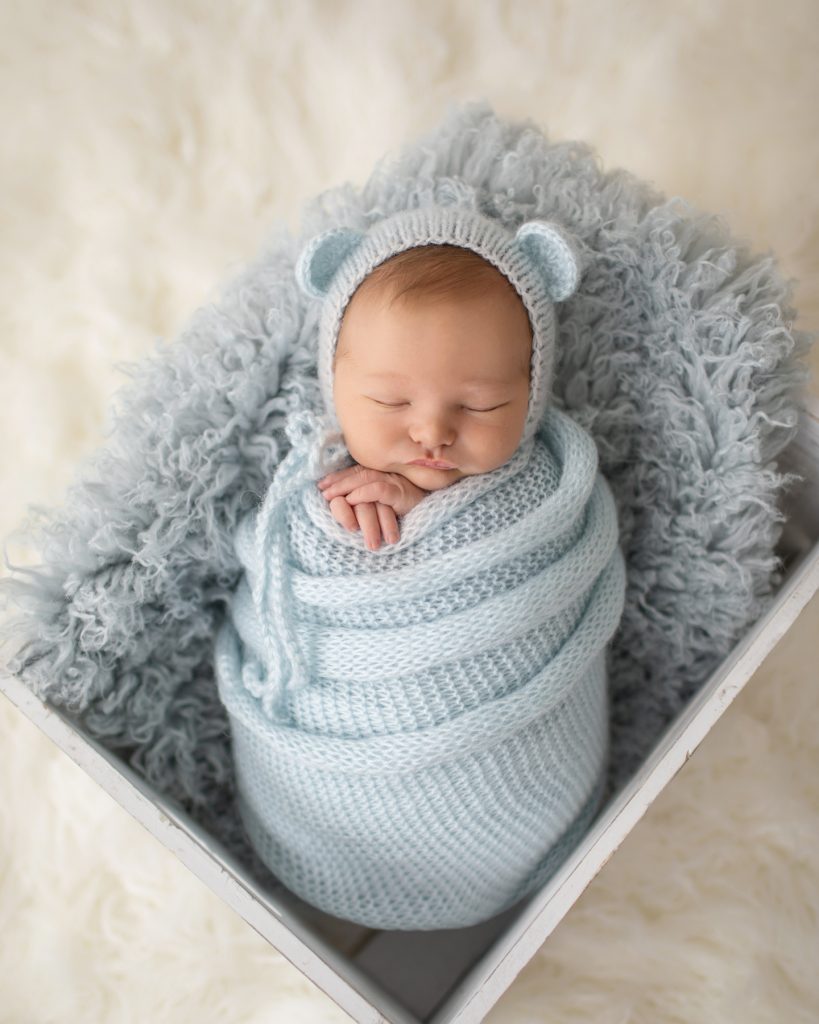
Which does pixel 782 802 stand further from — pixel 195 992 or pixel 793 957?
pixel 195 992

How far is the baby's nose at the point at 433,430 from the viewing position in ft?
2.47

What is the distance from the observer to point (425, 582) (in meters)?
0.78

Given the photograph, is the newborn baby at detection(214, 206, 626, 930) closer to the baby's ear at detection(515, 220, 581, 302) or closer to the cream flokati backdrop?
the baby's ear at detection(515, 220, 581, 302)

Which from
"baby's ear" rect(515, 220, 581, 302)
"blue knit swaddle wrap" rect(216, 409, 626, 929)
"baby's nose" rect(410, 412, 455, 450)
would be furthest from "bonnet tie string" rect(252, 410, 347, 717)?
"baby's ear" rect(515, 220, 581, 302)

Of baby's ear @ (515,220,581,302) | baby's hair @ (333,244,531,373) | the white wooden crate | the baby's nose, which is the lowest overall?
the white wooden crate

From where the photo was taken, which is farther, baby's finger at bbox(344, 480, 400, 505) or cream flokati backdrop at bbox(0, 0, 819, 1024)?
cream flokati backdrop at bbox(0, 0, 819, 1024)

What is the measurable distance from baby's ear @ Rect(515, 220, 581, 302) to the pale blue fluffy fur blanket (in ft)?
0.38

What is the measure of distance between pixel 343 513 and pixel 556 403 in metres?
0.30

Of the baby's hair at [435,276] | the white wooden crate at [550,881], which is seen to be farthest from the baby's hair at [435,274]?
the white wooden crate at [550,881]

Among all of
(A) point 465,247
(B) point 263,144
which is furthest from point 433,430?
(B) point 263,144

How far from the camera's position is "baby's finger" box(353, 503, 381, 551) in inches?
31.0

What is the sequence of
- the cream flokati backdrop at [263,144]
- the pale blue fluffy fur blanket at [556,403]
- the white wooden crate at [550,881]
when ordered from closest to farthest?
the white wooden crate at [550,881] → the pale blue fluffy fur blanket at [556,403] → the cream flokati backdrop at [263,144]

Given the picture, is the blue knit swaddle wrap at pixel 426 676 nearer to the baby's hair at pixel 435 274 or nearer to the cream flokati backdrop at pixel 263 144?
the baby's hair at pixel 435 274

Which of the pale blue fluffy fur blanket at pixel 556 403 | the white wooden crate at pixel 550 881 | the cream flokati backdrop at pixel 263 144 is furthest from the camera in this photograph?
the cream flokati backdrop at pixel 263 144
